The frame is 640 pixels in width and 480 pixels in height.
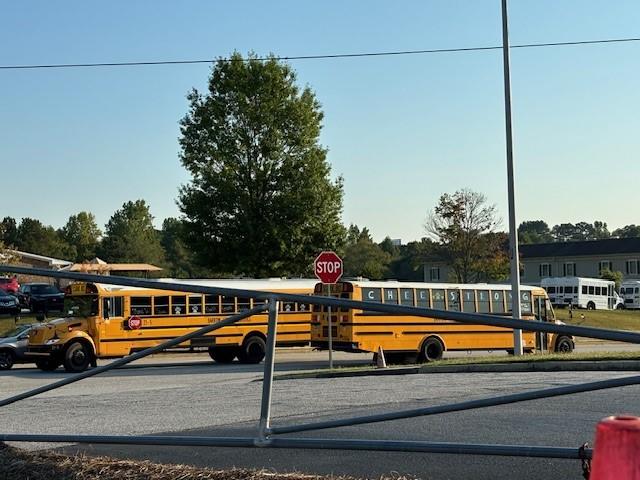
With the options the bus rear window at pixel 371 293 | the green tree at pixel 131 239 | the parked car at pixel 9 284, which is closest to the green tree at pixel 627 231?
the green tree at pixel 131 239

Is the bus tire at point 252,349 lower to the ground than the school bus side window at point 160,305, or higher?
lower

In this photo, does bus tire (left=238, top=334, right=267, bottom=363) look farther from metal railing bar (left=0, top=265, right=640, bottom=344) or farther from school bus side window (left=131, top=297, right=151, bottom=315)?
metal railing bar (left=0, top=265, right=640, bottom=344)

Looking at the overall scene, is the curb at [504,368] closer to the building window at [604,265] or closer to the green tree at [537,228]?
the building window at [604,265]

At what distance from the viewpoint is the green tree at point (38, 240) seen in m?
97.9

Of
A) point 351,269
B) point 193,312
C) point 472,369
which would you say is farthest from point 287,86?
point 351,269

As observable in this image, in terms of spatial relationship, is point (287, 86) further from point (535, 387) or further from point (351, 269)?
point (351, 269)

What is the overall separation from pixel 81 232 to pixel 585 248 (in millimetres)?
57438

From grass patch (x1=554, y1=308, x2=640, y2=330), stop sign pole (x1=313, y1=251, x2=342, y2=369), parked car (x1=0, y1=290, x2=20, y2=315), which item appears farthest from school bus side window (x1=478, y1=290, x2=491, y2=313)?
parked car (x1=0, y1=290, x2=20, y2=315)

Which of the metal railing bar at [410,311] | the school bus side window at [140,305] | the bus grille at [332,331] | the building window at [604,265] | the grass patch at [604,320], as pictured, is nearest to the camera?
the metal railing bar at [410,311]

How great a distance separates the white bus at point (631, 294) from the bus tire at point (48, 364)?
56639mm

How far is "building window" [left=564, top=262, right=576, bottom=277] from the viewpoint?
89.6 meters

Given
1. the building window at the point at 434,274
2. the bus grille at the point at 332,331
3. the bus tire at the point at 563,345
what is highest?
the building window at the point at 434,274

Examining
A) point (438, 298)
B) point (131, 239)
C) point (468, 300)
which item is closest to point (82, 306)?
point (438, 298)

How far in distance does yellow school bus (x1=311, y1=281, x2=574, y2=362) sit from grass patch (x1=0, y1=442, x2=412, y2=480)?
58.4 feet
